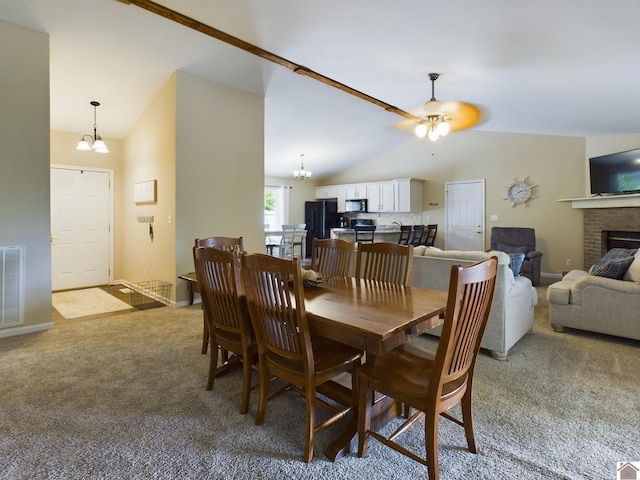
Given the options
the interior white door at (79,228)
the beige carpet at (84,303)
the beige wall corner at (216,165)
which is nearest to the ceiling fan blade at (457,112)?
the beige wall corner at (216,165)

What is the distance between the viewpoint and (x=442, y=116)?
4.86 metres

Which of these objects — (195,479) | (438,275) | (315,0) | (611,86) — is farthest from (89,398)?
(611,86)

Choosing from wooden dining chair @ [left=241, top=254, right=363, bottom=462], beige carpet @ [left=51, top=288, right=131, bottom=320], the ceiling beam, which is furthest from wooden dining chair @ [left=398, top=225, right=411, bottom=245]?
wooden dining chair @ [left=241, top=254, right=363, bottom=462]

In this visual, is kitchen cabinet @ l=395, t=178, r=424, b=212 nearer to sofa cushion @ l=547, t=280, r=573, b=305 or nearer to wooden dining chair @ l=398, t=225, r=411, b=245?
wooden dining chair @ l=398, t=225, r=411, b=245

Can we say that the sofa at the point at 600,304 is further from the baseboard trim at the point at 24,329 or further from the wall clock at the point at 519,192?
the baseboard trim at the point at 24,329

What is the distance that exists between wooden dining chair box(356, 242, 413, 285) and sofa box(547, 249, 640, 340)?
1.95m

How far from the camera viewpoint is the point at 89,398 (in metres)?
2.27

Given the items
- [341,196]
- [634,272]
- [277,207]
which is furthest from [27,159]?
[341,196]

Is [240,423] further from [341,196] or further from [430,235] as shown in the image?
[341,196]

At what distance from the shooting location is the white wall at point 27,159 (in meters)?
3.33

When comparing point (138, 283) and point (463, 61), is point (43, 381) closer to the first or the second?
point (138, 283)

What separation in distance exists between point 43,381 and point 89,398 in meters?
0.52

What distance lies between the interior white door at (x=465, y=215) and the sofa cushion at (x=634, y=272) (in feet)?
13.9

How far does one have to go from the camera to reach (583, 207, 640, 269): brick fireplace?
17.5 feet
